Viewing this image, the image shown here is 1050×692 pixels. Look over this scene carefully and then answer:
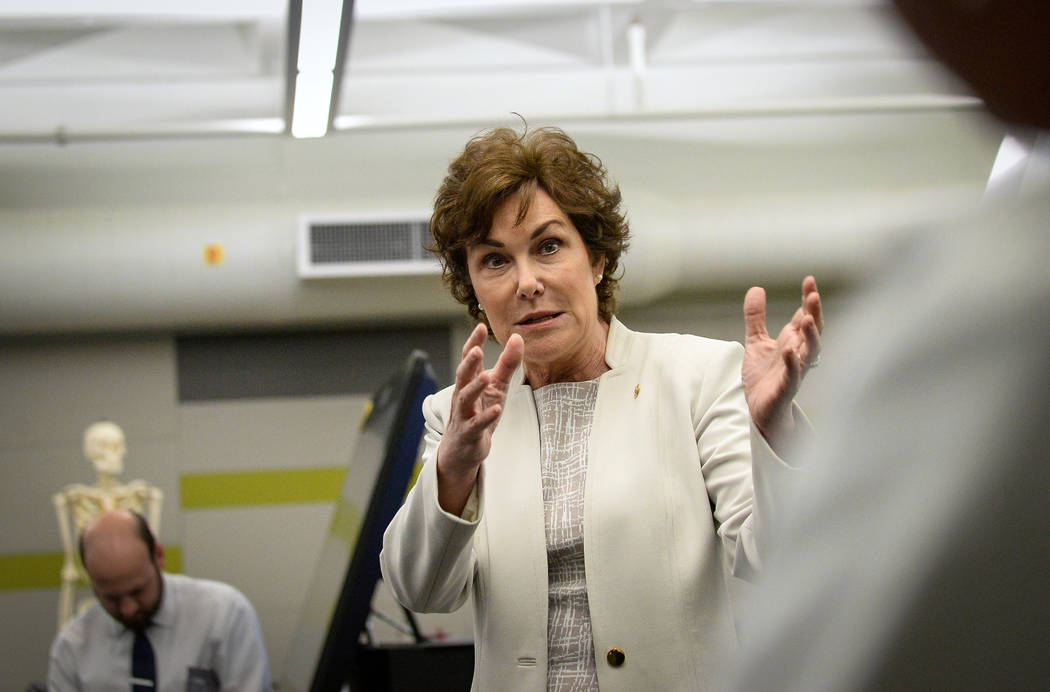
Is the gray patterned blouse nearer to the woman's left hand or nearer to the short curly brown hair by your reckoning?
the short curly brown hair

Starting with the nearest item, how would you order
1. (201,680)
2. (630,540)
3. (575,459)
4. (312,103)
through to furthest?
(630,540)
(575,459)
(201,680)
(312,103)

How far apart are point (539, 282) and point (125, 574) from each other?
255cm

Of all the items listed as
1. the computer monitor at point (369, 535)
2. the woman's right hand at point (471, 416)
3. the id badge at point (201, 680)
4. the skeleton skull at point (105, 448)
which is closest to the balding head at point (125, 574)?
the id badge at point (201, 680)

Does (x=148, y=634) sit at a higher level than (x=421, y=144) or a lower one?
lower

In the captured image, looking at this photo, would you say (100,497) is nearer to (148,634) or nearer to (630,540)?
(148,634)

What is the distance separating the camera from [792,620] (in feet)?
1.60

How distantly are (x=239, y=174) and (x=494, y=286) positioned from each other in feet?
16.8

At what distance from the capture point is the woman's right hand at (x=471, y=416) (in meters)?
1.37

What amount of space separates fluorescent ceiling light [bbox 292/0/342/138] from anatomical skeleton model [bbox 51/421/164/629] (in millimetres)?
1990

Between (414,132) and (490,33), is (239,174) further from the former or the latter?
(490,33)

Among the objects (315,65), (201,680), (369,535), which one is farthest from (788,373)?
(315,65)

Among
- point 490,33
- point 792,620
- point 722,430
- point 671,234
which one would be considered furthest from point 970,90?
point 490,33

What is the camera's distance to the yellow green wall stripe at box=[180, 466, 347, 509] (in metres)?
6.35

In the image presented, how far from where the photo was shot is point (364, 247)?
6.09m
